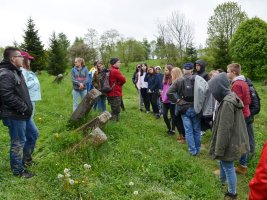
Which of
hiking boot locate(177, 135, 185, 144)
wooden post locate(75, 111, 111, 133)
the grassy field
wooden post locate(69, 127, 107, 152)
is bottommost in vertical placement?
hiking boot locate(177, 135, 185, 144)

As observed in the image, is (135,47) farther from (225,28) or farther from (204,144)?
(204,144)

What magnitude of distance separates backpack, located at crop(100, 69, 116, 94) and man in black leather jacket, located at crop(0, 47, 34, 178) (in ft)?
12.1

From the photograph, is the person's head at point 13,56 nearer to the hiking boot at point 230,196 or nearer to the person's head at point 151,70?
the hiking boot at point 230,196

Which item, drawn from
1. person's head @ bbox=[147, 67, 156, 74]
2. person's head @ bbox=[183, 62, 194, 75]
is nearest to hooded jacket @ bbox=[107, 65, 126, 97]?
person's head @ bbox=[183, 62, 194, 75]

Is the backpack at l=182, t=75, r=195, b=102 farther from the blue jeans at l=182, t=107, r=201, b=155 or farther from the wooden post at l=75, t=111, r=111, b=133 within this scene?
the wooden post at l=75, t=111, r=111, b=133

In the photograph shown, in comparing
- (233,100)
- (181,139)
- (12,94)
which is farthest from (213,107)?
(12,94)

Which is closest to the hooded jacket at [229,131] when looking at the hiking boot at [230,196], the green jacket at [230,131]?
the green jacket at [230,131]

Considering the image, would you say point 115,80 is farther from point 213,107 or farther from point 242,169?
point 242,169

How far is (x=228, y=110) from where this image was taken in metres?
4.82

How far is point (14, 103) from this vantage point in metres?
4.84

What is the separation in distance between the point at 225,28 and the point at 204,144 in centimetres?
3948

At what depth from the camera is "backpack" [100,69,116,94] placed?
870 cm

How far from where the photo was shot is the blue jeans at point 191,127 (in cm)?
711

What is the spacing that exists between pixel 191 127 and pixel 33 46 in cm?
2442
